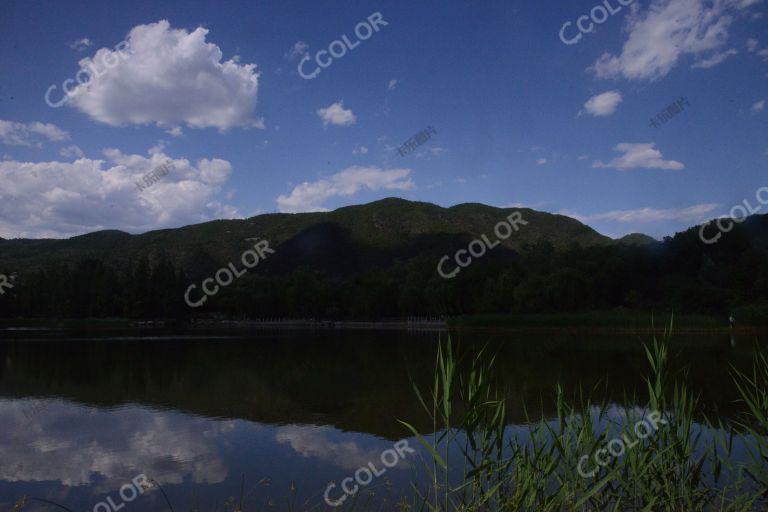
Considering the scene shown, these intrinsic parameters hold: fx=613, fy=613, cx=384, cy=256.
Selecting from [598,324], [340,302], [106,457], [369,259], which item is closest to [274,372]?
[106,457]

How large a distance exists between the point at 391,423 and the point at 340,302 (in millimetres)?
93767

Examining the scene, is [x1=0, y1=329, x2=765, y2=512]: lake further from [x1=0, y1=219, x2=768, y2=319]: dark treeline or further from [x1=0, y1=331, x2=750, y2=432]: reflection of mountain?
[x1=0, y1=219, x2=768, y2=319]: dark treeline

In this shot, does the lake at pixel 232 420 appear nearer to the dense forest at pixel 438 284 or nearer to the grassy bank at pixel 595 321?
the grassy bank at pixel 595 321

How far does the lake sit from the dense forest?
1559 inches

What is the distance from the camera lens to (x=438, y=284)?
285 ft

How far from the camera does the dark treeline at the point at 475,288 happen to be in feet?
219

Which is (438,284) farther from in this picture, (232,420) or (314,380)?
(232,420)

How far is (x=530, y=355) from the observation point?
32719mm

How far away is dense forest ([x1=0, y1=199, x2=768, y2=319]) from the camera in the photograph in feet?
223

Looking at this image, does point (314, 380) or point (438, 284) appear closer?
point (314, 380)

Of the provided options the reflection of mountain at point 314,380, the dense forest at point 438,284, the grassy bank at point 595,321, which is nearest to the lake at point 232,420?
the reflection of mountain at point 314,380

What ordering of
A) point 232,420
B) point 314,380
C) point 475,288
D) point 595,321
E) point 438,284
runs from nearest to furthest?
point 232,420, point 314,380, point 595,321, point 438,284, point 475,288

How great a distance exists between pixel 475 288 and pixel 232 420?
74.2 m

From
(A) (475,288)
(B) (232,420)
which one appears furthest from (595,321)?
(B) (232,420)
